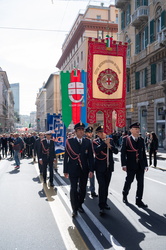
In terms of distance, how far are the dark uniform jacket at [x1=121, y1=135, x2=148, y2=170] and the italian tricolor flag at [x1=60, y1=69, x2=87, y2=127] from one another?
192 inches

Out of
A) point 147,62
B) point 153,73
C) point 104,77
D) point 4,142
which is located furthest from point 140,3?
point 104,77

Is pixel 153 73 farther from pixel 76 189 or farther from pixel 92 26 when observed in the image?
pixel 92 26

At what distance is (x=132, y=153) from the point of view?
6.32 metres

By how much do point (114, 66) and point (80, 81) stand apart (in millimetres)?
2242

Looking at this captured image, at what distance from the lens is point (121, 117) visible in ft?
29.7

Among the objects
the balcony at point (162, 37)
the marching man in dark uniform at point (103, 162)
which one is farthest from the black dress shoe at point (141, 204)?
the balcony at point (162, 37)

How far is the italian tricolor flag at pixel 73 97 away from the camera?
11211mm

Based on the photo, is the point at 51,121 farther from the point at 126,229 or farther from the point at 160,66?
the point at 160,66

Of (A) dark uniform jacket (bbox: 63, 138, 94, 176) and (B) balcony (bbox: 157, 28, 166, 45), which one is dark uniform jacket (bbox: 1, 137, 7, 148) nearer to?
(B) balcony (bbox: 157, 28, 166, 45)

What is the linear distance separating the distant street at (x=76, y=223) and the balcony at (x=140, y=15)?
20985 millimetres

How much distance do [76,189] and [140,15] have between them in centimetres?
2302

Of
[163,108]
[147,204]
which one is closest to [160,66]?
[163,108]

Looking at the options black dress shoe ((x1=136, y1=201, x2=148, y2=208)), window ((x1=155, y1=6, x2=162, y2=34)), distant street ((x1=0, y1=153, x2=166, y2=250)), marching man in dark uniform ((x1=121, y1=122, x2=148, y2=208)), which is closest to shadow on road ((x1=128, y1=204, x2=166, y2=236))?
distant street ((x1=0, y1=153, x2=166, y2=250))

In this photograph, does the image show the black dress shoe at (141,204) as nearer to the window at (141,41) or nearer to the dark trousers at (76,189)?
the dark trousers at (76,189)
